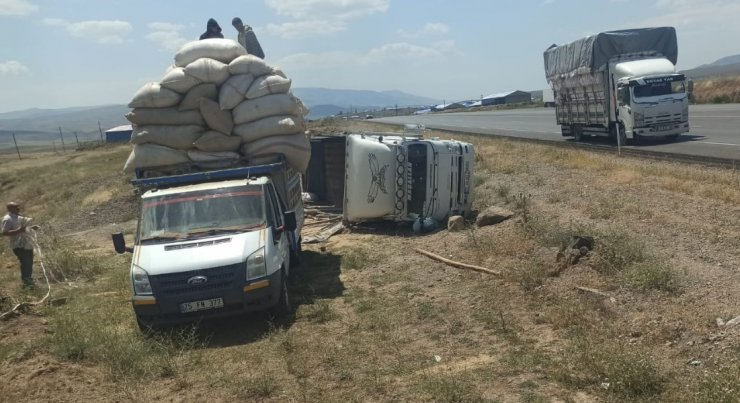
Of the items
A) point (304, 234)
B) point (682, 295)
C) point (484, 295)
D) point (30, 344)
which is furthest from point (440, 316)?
point (304, 234)

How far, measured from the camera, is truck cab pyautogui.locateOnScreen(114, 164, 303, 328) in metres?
7.48

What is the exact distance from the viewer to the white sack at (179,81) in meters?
10.5

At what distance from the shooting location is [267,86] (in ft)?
35.4

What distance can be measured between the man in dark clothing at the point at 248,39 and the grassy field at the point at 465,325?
463cm

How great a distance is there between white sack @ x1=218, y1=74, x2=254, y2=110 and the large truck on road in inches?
573

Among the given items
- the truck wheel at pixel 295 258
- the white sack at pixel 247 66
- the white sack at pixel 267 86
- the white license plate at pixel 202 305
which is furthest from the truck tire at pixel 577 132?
the white license plate at pixel 202 305

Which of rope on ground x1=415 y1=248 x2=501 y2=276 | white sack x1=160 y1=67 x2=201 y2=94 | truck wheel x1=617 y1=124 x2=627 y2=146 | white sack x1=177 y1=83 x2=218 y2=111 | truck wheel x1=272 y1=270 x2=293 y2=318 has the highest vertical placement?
white sack x1=160 y1=67 x2=201 y2=94

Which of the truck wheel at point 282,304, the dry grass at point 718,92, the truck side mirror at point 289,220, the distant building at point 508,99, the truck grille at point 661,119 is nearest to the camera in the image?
the truck wheel at point 282,304

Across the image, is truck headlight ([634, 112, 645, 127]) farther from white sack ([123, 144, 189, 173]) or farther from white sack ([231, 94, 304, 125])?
white sack ([123, 144, 189, 173])

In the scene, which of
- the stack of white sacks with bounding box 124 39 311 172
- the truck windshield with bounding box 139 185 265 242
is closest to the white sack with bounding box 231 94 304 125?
the stack of white sacks with bounding box 124 39 311 172

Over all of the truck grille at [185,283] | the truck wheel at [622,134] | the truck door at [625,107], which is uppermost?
the truck door at [625,107]

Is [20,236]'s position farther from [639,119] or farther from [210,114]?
[639,119]

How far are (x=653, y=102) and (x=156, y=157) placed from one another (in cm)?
1808

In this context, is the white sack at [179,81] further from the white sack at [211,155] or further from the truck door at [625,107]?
the truck door at [625,107]
